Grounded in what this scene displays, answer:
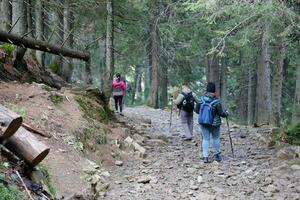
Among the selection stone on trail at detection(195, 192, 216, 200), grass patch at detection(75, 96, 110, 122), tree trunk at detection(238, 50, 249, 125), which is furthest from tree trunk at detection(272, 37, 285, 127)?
tree trunk at detection(238, 50, 249, 125)

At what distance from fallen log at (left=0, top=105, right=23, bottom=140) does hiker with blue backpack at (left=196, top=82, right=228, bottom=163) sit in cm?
489

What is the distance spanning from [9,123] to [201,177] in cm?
427

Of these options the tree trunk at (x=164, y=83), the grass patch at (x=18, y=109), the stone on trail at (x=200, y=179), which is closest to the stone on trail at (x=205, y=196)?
the stone on trail at (x=200, y=179)

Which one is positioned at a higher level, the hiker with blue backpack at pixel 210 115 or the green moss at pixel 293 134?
the hiker with blue backpack at pixel 210 115

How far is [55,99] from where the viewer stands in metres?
10.6

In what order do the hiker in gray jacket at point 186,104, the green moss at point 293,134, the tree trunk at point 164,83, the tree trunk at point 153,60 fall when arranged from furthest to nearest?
the tree trunk at point 164,83 < the tree trunk at point 153,60 < the hiker in gray jacket at point 186,104 < the green moss at point 293,134

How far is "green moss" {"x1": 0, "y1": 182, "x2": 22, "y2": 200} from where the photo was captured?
16.0ft

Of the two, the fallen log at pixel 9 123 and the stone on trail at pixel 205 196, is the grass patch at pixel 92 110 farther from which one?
the fallen log at pixel 9 123

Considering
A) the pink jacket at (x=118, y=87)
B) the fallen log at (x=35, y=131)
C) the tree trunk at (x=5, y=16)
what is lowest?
the fallen log at (x=35, y=131)

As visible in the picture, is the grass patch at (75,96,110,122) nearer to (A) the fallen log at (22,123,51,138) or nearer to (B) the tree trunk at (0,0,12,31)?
(A) the fallen log at (22,123,51,138)

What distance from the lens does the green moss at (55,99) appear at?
10.4m

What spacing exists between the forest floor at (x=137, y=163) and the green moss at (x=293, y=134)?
2.23 feet

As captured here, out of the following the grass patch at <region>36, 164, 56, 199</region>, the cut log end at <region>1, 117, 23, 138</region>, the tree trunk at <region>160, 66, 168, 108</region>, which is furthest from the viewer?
the tree trunk at <region>160, 66, 168, 108</region>

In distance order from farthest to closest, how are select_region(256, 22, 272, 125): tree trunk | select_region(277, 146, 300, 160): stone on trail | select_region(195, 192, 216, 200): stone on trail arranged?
select_region(256, 22, 272, 125): tree trunk
select_region(277, 146, 300, 160): stone on trail
select_region(195, 192, 216, 200): stone on trail
